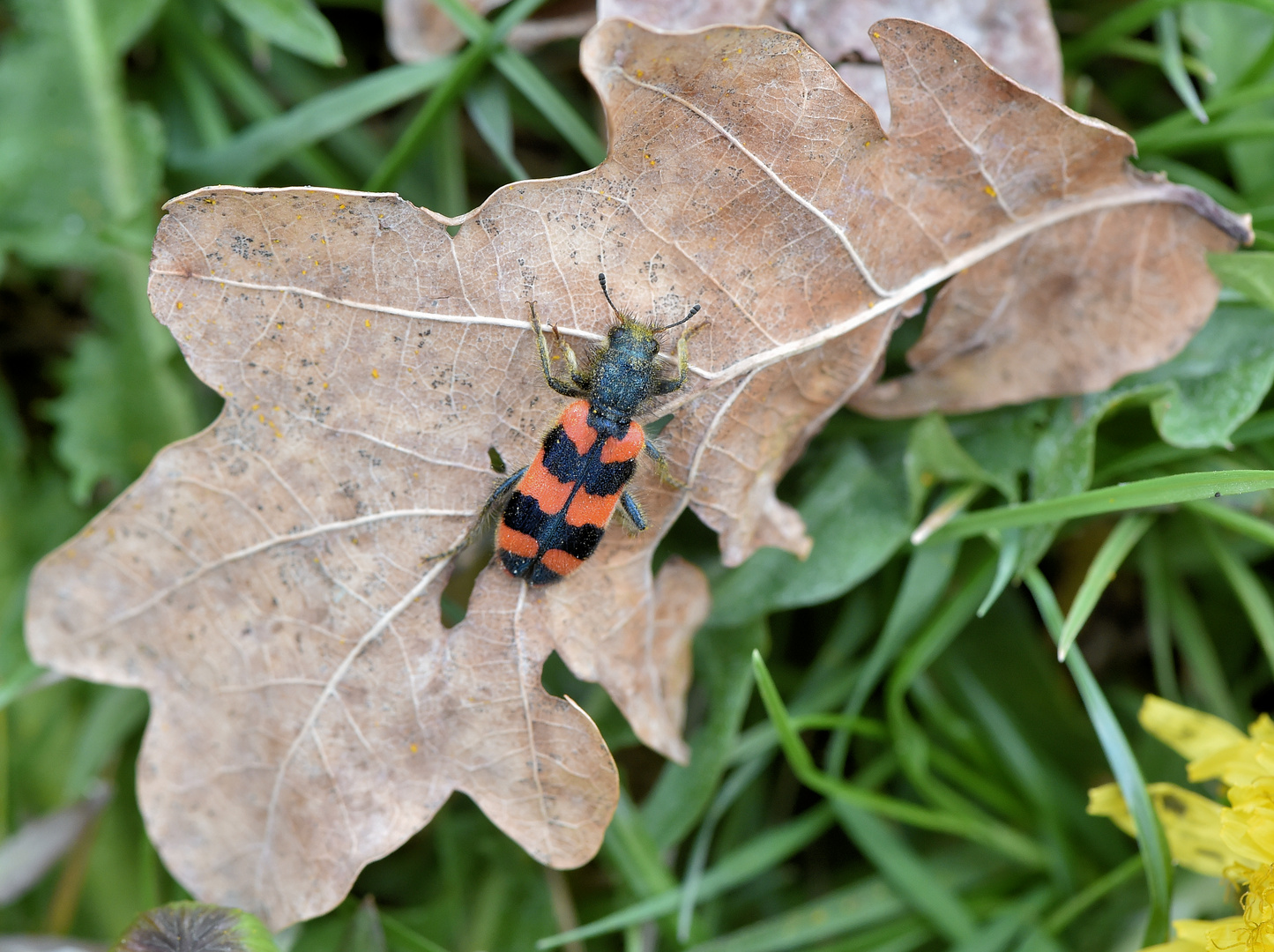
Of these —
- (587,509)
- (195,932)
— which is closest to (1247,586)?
(587,509)

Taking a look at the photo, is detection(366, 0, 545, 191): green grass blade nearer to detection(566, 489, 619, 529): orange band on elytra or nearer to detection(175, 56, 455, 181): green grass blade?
detection(175, 56, 455, 181): green grass blade

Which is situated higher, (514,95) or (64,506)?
(514,95)

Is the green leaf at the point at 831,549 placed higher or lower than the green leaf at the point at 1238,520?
higher

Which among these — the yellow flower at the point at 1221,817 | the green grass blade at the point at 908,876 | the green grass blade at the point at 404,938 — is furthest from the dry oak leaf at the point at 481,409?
the yellow flower at the point at 1221,817

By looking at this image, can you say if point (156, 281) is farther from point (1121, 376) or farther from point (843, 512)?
point (1121, 376)

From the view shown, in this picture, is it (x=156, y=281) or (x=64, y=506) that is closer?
(x=156, y=281)

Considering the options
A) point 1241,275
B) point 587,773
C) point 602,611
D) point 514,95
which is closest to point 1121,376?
point 1241,275

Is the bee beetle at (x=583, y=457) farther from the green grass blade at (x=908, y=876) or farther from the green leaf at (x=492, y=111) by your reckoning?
the green grass blade at (x=908, y=876)
